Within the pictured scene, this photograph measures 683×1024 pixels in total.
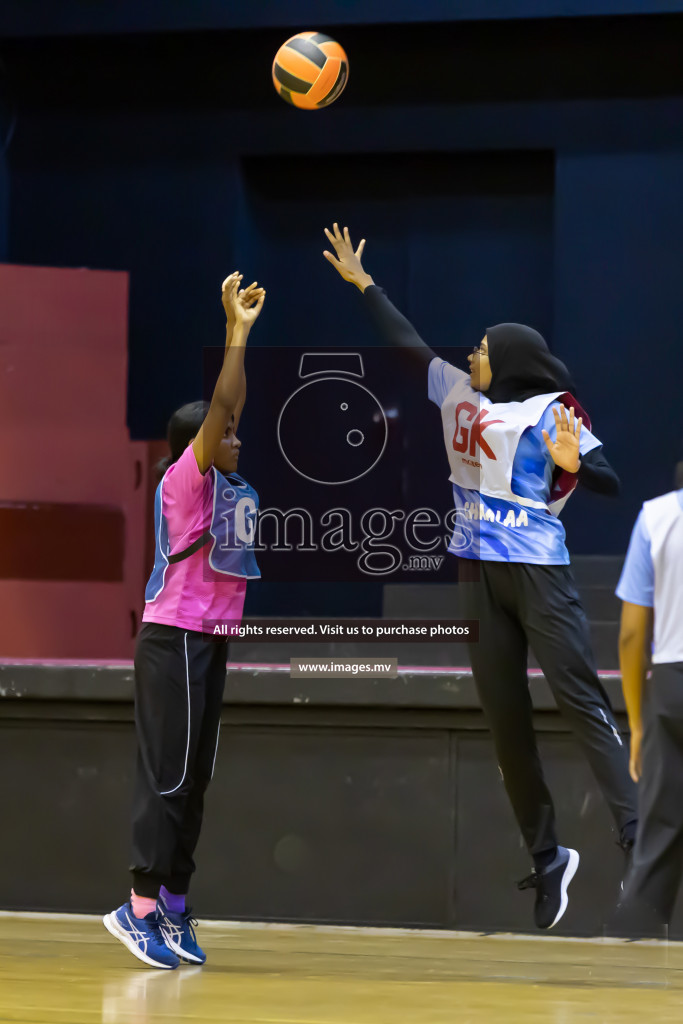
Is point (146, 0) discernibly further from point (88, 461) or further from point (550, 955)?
point (550, 955)

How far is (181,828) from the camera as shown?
146 inches

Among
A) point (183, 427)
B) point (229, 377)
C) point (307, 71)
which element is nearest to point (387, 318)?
point (229, 377)

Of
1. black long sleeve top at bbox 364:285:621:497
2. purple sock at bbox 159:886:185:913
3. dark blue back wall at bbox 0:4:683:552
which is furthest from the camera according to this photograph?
dark blue back wall at bbox 0:4:683:552

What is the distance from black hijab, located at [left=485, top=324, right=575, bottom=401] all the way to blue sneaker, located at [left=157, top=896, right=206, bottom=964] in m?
1.81

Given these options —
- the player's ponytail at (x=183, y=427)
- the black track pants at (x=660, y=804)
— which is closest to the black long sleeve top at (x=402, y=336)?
the player's ponytail at (x=183, y=427)

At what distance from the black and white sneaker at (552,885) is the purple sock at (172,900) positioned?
101cm

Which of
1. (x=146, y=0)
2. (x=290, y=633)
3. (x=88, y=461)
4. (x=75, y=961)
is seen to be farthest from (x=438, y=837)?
(x=146, y=0)

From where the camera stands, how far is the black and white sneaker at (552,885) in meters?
3.70

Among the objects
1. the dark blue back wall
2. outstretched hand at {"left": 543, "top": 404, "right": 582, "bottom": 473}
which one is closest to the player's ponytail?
outstretched hand at {"left": 543, "top": 404, "right": 582, "bottom": 473}

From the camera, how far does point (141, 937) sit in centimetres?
366

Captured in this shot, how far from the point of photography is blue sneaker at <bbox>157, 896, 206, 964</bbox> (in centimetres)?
374

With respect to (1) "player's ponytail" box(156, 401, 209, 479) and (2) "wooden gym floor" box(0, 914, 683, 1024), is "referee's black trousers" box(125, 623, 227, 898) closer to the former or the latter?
(2) "wooden gym floor" box(0, 914, 683, 1024)

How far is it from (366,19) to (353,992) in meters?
5.47

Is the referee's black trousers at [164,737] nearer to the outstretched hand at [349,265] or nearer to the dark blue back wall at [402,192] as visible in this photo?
the outstretched hand at [349,265]
